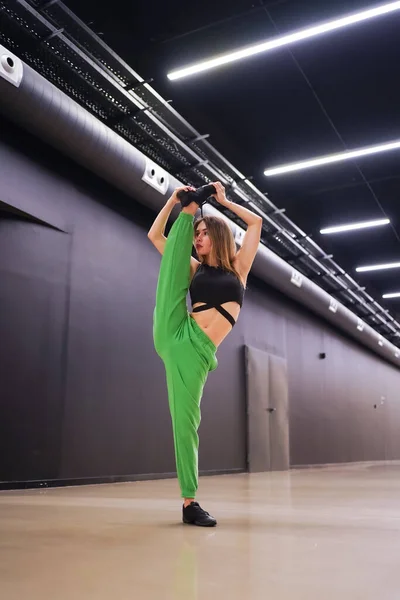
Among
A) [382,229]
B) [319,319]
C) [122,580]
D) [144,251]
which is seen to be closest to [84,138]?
[144,251]

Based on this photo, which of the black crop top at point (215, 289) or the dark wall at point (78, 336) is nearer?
the black crop top at point (215, 289)

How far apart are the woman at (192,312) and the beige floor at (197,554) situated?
281 mm

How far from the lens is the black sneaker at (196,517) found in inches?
81.7

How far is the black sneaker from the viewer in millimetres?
2076

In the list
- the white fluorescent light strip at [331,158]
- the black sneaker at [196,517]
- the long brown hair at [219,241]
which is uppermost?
the white fluorescent light strip at [331,158]

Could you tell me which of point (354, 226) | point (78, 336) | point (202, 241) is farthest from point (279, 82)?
point (354, 226)

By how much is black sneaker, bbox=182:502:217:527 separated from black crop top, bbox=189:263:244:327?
0.73 meters

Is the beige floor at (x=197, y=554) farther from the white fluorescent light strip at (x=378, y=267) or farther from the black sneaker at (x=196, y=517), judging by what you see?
the white fluorescent light strip at (x=378, y=267)

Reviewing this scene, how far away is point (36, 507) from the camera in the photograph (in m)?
2.81

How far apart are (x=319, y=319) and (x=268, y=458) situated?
151 inches

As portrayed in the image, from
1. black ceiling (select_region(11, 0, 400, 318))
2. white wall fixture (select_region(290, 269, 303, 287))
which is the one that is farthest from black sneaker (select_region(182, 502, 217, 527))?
white wall fixture (select_region(290, 269, 303, 287))

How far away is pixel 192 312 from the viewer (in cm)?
227

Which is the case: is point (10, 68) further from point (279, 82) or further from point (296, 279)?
point (296, 279)

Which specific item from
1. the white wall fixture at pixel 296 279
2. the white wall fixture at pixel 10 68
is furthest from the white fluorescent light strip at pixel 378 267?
the white wall fixture at pixel 10 68
